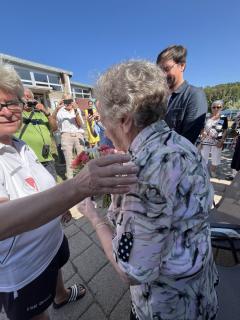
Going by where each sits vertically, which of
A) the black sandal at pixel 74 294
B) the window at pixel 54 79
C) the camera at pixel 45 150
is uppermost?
the window at pixel 54 79

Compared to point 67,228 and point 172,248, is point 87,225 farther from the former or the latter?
point 172,248

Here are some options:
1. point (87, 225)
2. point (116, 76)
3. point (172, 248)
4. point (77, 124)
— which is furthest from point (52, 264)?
point (77, 124)

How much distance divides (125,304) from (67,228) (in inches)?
73.3

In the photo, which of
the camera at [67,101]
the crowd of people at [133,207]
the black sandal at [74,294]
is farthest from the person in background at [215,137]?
the crowd of people at [133,207]

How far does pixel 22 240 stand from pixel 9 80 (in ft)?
3.63

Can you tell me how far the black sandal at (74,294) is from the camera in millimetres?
2197

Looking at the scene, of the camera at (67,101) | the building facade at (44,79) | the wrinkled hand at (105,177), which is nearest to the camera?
the wrinkled hand at (105,177)

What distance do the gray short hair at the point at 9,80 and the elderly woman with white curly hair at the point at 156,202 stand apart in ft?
2.87

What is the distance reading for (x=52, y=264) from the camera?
62.2 inches

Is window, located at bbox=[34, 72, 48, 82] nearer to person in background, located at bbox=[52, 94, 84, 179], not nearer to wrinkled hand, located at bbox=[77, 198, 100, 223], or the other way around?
person in background, located at bbox=[52, 94, 84, 179]

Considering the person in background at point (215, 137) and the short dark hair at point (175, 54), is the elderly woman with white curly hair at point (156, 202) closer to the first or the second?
the short dark hair at point (175, 54)

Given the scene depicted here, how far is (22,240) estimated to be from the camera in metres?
1.30

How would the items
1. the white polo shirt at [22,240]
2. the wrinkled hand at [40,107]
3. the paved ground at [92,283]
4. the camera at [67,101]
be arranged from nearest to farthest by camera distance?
1. the white polo shirt at [22,240]
2. the paved ground at [92,283]
3. the wrinkled hand at [40,107]
4. the camera at [67,101]

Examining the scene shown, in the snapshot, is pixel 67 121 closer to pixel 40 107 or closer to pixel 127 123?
pixel 40 107
